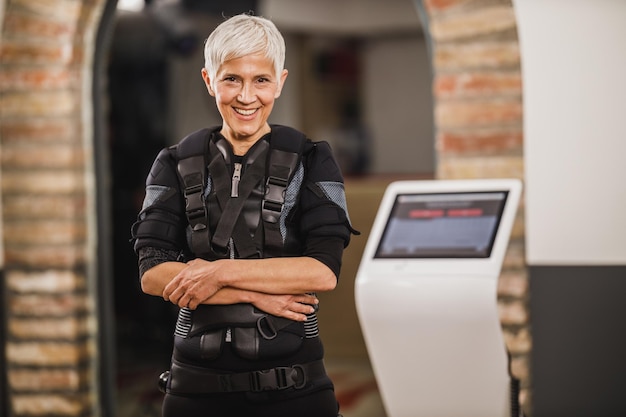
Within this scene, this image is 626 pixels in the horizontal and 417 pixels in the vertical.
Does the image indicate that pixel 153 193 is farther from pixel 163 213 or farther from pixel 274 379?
pixel 274 379

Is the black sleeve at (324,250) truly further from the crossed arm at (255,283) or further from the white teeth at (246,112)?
the white teeth at (246,112)

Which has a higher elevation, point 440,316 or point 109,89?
point 109,89

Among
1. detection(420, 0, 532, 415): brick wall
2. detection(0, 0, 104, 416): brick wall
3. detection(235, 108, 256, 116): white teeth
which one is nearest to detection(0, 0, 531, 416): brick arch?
detection(0, 0, 104, 416): brick wall

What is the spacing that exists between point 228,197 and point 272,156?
105 mm

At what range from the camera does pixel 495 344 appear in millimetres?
2420

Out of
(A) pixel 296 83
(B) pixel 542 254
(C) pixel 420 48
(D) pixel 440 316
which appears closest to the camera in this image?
(D) pixel 440 316

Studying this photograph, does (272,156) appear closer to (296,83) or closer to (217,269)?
(217,269)

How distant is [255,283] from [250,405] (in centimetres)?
21

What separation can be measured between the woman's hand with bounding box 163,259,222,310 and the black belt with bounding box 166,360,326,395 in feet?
0.39

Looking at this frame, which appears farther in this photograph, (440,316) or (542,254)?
(542,254)

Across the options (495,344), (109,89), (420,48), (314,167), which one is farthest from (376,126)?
(314,167)

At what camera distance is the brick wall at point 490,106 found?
9.95ft

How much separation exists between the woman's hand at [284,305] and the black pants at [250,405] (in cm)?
14

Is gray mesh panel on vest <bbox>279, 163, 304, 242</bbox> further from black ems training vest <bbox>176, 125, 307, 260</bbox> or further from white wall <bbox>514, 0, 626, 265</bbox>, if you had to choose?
white wall <bbox>514, 0, 626, 265</bbox>
